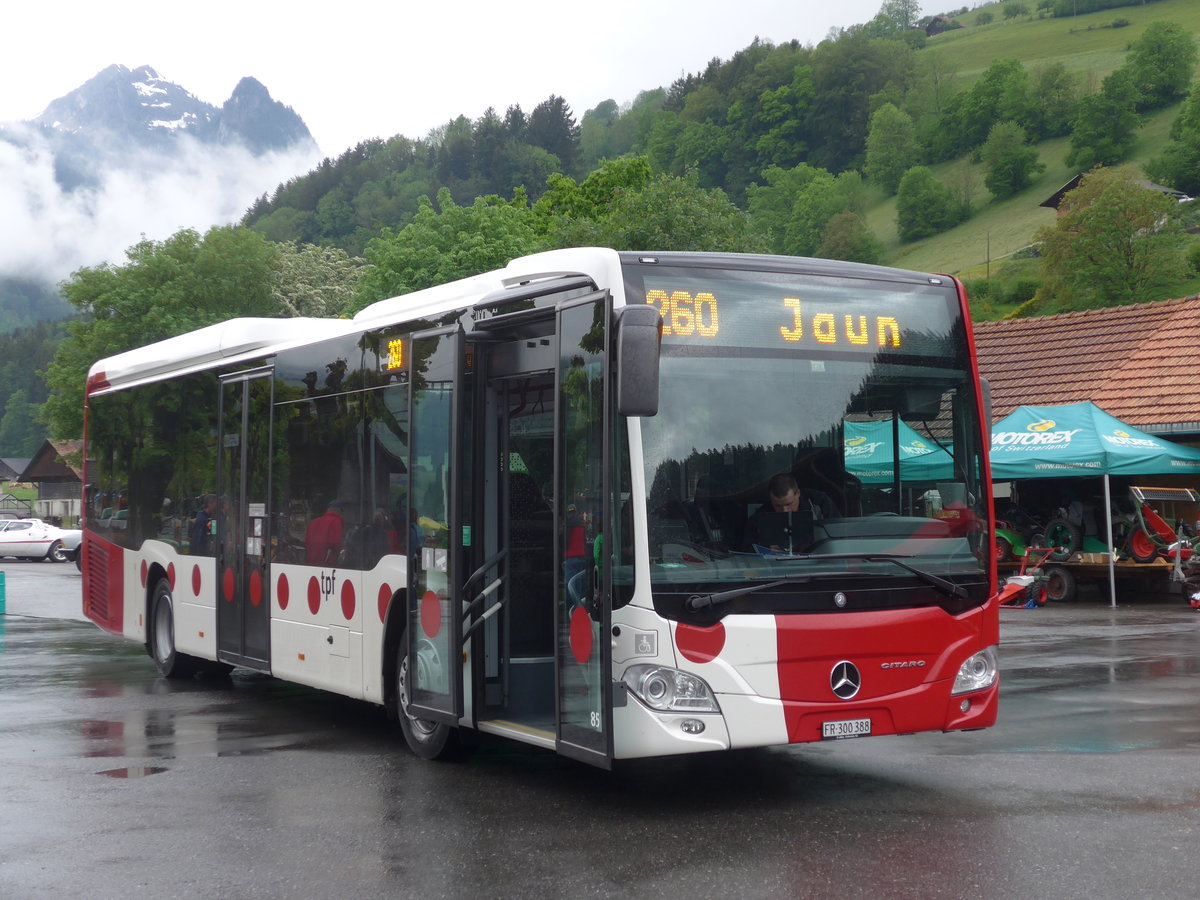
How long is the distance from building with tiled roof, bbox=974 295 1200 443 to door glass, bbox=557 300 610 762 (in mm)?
19503

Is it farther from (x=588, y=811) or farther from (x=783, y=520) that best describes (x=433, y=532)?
(x=783, y=520)

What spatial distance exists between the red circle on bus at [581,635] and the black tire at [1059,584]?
724 inches

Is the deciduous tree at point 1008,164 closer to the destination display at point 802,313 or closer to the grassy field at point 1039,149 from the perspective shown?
the grassy field at point 1039,149

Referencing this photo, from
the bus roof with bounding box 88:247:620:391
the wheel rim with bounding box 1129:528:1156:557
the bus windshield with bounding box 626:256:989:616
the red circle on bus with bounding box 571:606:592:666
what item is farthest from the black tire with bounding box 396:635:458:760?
the wheel rim with bounding box 1129:528:1156:557

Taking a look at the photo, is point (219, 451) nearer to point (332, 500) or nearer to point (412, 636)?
point (332, 500)

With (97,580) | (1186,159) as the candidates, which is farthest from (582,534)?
(1186,159)

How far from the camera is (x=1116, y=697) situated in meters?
12.3

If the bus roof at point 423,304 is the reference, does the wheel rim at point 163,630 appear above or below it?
below

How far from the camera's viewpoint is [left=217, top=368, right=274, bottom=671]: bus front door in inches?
466

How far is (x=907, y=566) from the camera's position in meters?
7.82

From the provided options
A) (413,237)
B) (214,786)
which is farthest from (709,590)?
(413,237)

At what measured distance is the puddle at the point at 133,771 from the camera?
923 centimetres

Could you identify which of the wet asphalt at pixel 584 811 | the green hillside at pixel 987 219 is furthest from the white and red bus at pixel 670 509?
the green hillside at pixel 987 219

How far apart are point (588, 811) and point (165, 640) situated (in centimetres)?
761
